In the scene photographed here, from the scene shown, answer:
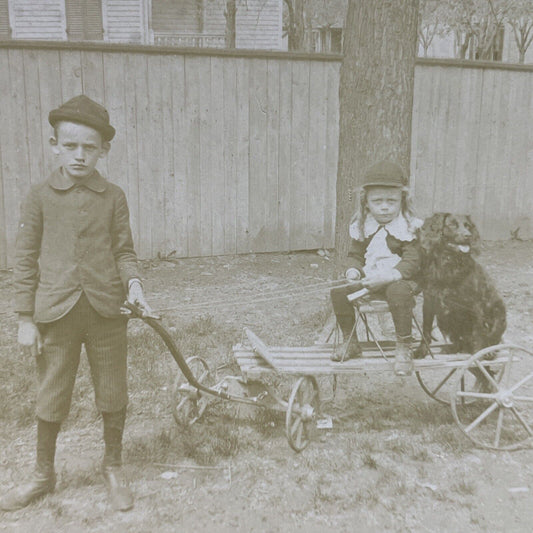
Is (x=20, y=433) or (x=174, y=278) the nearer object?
(x=20, y=433)

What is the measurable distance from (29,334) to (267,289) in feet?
13.7

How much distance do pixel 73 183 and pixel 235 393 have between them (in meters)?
1.63

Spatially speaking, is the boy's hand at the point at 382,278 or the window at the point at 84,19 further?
the window at the point at 84,19

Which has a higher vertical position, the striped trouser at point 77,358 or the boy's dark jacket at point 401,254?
the boy's dark jacket at point 401,254

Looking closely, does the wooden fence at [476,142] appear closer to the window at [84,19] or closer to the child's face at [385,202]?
the child's face at [385,202]

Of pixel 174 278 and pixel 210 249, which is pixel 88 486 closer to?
Result: pixel 174 278

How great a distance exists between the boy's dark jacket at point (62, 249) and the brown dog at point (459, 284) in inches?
68.9

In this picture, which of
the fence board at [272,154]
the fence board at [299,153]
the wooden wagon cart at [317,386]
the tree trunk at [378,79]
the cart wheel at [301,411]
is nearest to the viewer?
the cart wheel at [301,411]

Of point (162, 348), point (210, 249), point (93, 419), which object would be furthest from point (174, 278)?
point (93, 419)

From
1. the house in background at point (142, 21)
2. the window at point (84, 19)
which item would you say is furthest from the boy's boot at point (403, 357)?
the window at point (84, 19)

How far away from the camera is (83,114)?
301cm

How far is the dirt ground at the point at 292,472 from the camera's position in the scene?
10.0 feet

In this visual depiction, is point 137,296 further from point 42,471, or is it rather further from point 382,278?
point 382,278

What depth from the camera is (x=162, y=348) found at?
5.21 m
